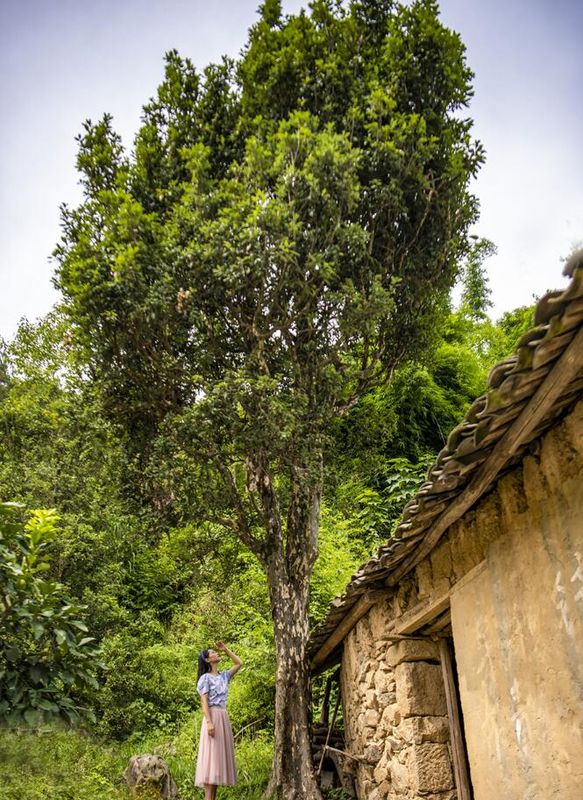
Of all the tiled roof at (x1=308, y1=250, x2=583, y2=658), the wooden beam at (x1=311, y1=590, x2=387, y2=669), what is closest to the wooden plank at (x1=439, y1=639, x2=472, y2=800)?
the wooden beam at (x1=311, y1=590, x2=387, y2=669)

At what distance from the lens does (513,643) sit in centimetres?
295

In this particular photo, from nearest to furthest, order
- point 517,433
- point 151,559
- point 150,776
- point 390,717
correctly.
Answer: point 517,433 → point 390,717 → point 150,776 → point 151,559

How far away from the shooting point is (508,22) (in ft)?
22.1

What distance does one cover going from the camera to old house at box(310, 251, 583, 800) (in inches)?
95.3

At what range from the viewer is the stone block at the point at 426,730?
433 centimetres

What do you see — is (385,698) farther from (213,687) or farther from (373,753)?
(213,687)

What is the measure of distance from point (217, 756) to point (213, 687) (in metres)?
0.64

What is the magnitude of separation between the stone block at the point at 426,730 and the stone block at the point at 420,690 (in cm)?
4

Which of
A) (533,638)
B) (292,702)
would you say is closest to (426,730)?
(533,638)

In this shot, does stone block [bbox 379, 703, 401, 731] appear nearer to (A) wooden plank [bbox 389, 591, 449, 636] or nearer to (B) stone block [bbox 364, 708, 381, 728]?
(B) stone block [bbox 364, 708, 381, 728]

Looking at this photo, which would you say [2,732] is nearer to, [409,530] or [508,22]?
[409,530]

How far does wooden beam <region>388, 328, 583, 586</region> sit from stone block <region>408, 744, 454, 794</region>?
1.73 m

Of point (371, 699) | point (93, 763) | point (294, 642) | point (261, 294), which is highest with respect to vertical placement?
point (261, 294)

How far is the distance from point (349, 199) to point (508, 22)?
2.88m
